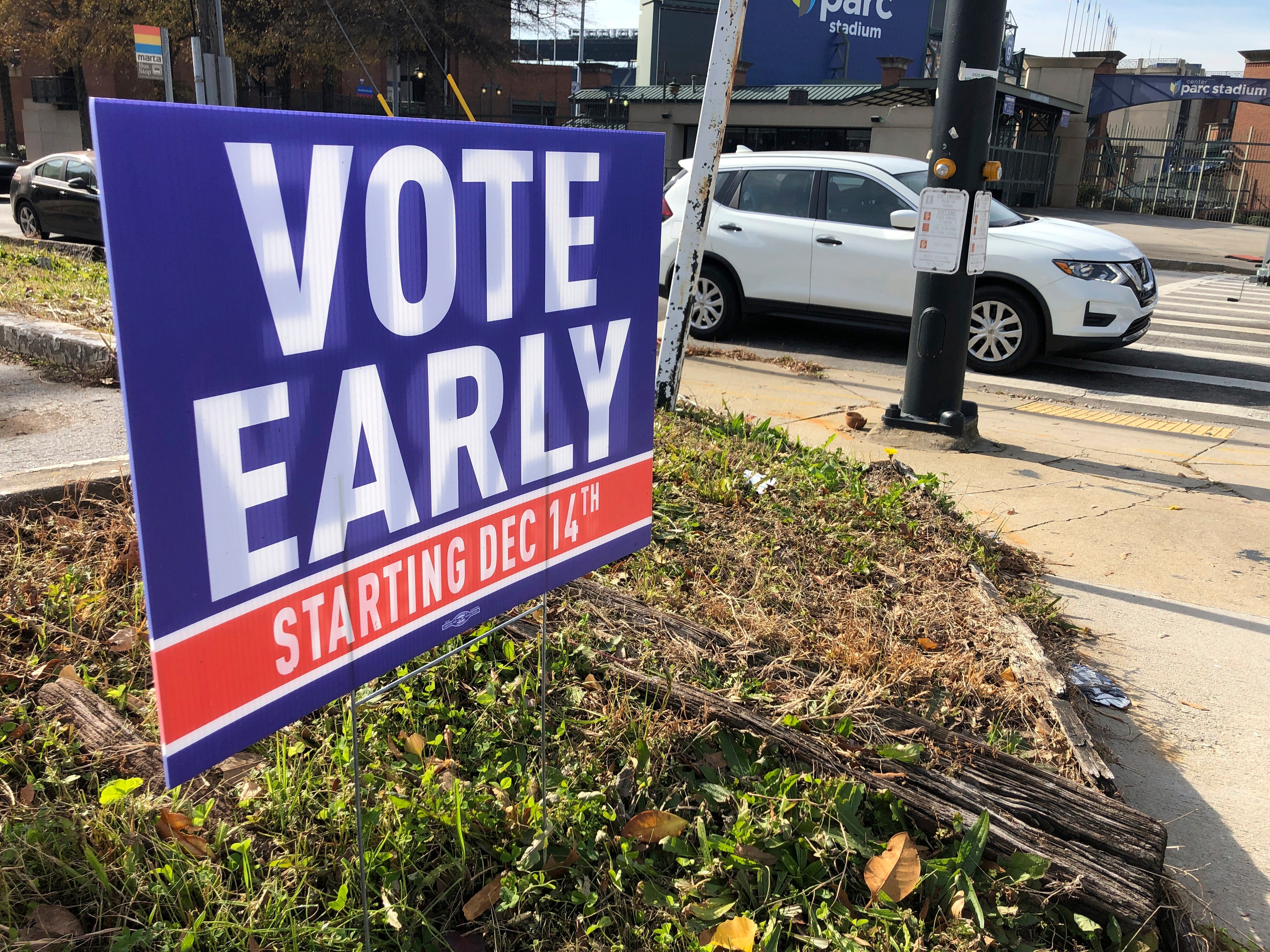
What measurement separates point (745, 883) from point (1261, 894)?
53.2 inches

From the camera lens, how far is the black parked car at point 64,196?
1556 centimetres

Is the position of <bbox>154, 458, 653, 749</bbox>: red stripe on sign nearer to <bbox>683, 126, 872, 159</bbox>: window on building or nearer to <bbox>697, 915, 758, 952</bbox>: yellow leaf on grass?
<bbox>697, 915, 758, 952</bbox>: yellow leaf on grass

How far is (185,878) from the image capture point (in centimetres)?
204

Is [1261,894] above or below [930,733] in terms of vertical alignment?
below

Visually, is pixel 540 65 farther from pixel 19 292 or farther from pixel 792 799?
pixel 792 799

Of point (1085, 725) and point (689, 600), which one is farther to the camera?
point (689, 600)

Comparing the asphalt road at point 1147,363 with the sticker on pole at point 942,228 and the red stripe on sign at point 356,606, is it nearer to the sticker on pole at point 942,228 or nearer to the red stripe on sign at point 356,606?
the sticker on pole at point 942,228

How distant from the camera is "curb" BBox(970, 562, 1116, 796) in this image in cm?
258

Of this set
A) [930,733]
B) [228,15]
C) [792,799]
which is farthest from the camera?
[228,15]

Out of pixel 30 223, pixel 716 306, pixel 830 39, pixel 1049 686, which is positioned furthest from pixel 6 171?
pixel 830 39

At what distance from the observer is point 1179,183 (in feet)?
103

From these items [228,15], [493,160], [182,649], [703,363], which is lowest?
[703,363]

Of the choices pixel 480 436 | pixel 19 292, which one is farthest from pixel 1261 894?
pixel 19 292

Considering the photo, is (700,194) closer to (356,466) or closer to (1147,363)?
(356,466)
